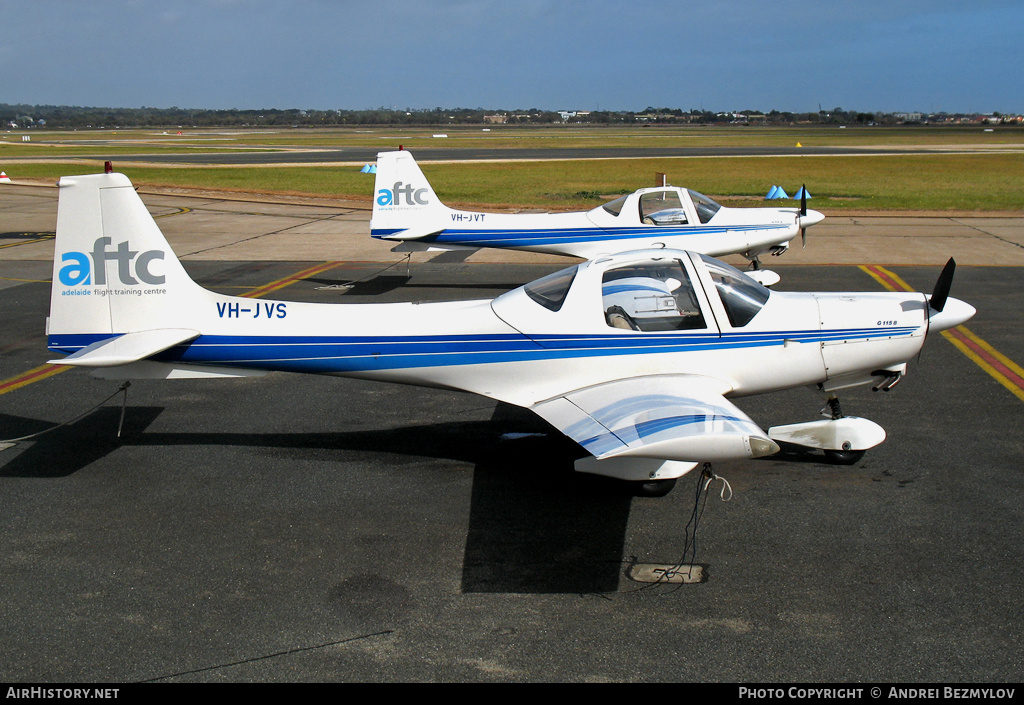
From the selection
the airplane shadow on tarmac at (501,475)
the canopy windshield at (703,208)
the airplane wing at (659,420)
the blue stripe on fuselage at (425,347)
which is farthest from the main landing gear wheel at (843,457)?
the canopy windshield at (703,208)

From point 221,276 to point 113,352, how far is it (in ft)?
39.5

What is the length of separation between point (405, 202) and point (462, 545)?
11411 mm

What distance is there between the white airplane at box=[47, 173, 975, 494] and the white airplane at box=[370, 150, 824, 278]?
28.1 ft

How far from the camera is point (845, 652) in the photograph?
4.94m

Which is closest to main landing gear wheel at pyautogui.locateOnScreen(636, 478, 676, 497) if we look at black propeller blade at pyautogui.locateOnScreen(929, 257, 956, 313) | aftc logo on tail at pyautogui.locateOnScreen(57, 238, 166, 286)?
black propeller blade at pyautogui.locateOnScreen(929, 257, 956, 313)

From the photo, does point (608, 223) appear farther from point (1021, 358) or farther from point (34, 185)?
point (34, 185)

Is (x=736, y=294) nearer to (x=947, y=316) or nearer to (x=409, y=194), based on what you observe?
(x=947, y=316)

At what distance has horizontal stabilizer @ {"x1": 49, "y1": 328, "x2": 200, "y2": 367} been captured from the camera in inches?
279

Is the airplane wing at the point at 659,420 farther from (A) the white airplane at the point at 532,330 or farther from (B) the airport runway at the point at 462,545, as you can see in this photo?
(B) the airport runway at the point at 462,545

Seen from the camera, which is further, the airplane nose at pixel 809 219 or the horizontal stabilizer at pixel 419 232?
the airplane nose at pixel 809 219

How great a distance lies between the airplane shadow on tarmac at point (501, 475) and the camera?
601 cm

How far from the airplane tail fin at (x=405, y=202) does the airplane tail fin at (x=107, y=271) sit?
8.97m

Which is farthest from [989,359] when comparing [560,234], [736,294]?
[560,234]

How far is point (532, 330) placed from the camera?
7.70 m
